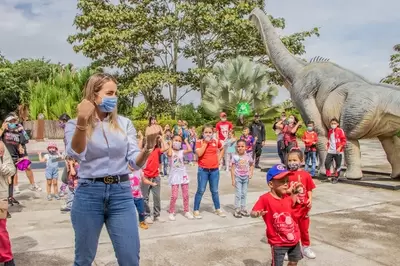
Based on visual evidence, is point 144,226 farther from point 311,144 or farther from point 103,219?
point 311,144

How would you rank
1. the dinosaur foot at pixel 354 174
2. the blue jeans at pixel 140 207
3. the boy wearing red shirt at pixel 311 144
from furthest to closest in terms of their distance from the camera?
the boy wearing red shirt at pixel 311 144 → the dinosaur foot at pixel 354 174 → the blue jeans at pixel 140 207

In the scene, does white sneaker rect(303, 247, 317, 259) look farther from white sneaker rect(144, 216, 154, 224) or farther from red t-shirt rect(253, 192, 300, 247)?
white sneaker rect(144, 216, 154, 224)

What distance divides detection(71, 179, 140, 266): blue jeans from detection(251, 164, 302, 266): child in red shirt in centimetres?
115

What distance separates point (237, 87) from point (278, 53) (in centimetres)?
1828

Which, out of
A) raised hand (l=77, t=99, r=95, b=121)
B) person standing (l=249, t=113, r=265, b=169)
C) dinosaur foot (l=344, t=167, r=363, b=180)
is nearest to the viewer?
raised hand (l=77, t=99, r=95, b=121)

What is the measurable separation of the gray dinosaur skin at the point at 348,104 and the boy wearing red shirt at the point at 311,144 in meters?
0.14

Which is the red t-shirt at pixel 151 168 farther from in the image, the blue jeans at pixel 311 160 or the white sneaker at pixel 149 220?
the blue jeans at pixel 311 160

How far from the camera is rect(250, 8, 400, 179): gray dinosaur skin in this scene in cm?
831

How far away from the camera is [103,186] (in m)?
2.39

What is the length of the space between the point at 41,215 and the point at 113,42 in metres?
16.6

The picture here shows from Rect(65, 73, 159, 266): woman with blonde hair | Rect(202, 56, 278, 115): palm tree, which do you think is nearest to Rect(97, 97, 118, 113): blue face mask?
Rect(65, 73, 159, 266): woman with blonde hair

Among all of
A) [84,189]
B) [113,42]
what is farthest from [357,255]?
[113,42]

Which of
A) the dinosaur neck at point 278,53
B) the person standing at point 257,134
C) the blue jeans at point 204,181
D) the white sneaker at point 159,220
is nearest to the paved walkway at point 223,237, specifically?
the white sneaker at point 159,220

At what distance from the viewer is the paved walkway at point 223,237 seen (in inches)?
160
